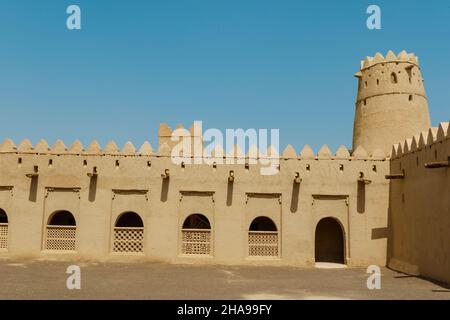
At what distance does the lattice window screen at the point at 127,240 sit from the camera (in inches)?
619

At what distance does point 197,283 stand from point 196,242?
434cm

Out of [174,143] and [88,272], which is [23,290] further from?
[174,143]

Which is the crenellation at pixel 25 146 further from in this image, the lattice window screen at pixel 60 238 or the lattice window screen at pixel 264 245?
the lattice window screen at pixel 264 245

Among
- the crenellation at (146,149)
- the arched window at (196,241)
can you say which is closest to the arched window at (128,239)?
the arched window at (196,241)

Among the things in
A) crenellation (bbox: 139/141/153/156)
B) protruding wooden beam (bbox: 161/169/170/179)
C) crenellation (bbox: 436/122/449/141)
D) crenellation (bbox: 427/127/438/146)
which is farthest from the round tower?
crenellation (bbox: 139/141/153/156)

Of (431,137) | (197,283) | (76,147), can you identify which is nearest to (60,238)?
(76,147)

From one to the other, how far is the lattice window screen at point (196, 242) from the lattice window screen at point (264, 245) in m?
1.69

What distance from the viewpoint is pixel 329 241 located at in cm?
1830

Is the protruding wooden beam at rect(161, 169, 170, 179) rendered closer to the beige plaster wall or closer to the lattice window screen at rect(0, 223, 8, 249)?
the beige plaster wall

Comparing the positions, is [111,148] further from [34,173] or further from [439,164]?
[439,164]

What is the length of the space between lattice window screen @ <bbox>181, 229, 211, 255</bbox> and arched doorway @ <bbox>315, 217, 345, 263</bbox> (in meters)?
5.50

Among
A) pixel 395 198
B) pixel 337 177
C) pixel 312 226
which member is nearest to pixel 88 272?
pixel 312 226

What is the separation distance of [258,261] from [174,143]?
721 centimetres
